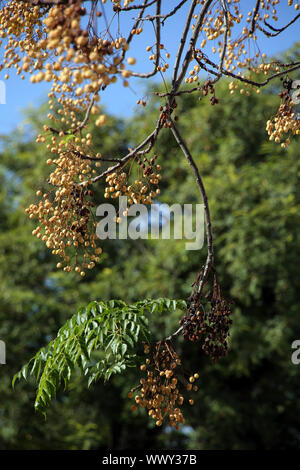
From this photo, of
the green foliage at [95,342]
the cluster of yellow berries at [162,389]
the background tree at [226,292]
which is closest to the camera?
the cluster of yellow berries at [162,389]

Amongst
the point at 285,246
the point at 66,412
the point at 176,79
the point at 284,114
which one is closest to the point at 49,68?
the point at 176,79

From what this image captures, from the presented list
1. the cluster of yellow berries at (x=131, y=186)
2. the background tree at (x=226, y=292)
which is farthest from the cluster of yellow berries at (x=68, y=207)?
the background tree at (x=226, y=292)

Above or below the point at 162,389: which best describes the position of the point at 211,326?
above

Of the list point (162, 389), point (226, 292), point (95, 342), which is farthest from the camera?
point (226, 292)

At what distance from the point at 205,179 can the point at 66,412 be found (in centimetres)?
366

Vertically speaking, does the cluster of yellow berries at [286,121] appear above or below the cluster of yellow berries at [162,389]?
above

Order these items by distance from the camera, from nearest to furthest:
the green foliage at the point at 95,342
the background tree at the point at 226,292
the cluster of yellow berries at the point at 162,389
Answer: the cluster of yellow berries at the point at 162,389
the green foliage at the point at 95,342
the background tree at the point at 226,292

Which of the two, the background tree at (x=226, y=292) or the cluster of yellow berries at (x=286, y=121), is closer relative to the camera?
the cluster of yellow berries at (x=286, y=121)

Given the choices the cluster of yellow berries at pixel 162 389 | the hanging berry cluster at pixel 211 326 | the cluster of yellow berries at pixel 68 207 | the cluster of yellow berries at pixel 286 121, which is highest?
the cluster of yellow berries at pixel 286 121

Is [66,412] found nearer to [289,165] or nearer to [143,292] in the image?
[143,292]

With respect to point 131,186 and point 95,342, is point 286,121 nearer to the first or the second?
point 131,186

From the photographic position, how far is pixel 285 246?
707 cm

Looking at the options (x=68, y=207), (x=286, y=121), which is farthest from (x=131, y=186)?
(x=286, y=121)

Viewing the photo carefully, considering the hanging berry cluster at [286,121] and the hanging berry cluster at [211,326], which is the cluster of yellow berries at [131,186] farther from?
the hanging berry cluster at [286,121]
